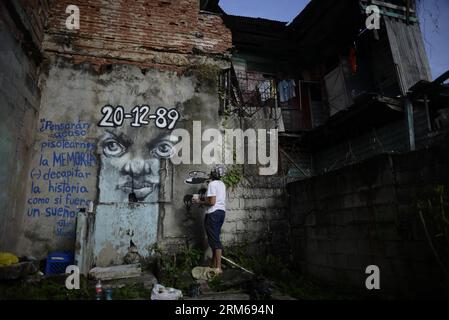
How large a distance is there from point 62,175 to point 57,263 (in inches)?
67.0

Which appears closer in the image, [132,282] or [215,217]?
[132,282]

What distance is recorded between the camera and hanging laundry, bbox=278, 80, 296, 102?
11039mm

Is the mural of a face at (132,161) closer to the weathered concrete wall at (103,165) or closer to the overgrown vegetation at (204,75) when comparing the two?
the weathered concrete wall at (103,165)

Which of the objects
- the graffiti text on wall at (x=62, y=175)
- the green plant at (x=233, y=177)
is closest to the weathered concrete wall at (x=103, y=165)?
the graffiti text on wall at (x=62, y=175)

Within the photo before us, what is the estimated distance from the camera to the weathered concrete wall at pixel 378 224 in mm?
3338

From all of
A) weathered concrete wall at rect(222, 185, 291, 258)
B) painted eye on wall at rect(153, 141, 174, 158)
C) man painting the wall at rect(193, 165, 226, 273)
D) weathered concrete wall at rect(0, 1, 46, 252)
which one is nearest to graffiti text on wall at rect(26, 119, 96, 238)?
weathered concrete wall at rect(0, 1, 46, 252)

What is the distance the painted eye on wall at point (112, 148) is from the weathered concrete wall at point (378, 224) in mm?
3868

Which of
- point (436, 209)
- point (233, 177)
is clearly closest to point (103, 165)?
point (233, 177)

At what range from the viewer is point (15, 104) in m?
4.84

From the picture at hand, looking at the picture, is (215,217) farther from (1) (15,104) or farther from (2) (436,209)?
(1) (15,104)

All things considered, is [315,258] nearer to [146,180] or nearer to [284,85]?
[146,180]

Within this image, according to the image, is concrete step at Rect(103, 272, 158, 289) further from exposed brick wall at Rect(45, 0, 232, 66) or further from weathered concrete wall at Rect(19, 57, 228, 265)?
exposed brick wall at Rect(45, 0, 232, 66)

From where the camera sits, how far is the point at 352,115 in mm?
8586

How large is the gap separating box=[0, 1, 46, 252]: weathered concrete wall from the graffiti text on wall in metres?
0.22
